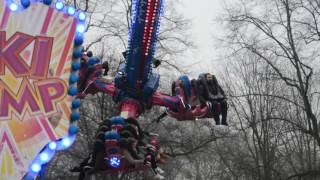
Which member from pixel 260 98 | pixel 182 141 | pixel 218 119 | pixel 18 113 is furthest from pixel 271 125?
pixel 18 113

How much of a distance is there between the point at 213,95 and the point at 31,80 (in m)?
3.29

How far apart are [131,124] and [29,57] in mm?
1960

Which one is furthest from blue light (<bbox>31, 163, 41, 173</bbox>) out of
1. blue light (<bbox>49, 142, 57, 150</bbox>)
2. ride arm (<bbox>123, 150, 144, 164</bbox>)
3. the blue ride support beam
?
the blue ride support beam

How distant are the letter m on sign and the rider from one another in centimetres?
261

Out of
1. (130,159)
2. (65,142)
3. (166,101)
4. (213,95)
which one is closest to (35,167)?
(65,142)

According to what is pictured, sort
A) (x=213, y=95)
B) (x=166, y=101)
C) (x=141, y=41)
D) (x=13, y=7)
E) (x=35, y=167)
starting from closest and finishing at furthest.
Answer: (x=35, y=167)
(x=13, y=7)
(x=141, y=41)
(x=213, y=95)
(x=166, y=101)

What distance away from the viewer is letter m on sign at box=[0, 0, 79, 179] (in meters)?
7.24

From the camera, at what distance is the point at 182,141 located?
64.5ft

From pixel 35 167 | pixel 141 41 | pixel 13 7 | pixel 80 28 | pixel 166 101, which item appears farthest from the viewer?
pixel 166 101

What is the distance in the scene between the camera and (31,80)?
24.4 ft

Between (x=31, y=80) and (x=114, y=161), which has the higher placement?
(x=31, y=80)

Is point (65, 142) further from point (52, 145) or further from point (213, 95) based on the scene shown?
point (213, 95)

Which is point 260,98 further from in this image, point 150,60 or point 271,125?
point 150,60

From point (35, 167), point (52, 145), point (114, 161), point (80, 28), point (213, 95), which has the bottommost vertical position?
point (35, 167)
